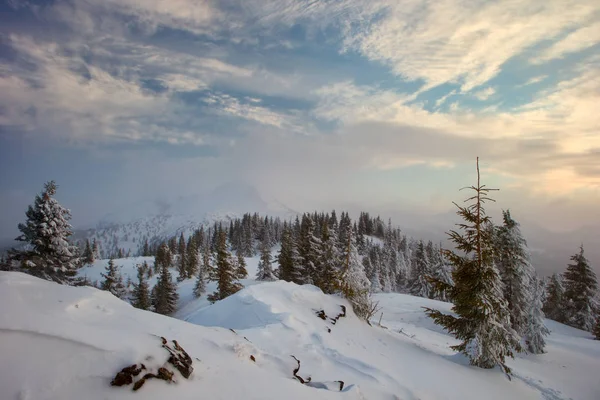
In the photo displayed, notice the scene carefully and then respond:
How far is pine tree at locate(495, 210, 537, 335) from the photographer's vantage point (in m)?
24.8

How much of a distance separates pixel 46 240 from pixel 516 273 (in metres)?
36.5

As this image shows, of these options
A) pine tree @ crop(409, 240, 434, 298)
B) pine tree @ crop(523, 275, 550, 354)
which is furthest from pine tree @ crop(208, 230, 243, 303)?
pine tree @ crop(409, 240, 434, 298)

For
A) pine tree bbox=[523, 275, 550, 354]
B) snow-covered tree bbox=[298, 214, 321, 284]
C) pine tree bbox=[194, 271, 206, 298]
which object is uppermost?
snow-covered tree bbox=[298, 214, 321, 284]

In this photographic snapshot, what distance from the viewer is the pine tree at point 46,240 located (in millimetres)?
20969

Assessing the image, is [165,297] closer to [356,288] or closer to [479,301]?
[356,288]

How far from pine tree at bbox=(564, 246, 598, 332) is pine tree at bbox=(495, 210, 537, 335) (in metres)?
17.9

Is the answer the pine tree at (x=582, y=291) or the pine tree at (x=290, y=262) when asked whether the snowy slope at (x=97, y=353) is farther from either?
the pine tree at (x=582, y=291)

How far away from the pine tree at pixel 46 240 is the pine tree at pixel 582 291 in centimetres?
5266

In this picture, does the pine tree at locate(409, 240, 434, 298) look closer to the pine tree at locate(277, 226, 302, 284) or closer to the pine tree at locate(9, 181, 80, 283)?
the pine tree at locate(277, 226, 302, 284)

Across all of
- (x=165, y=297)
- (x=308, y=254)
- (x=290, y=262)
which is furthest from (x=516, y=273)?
(x=165, y=297)

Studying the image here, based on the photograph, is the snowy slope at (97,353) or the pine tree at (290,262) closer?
the snowy slope at (97,353)

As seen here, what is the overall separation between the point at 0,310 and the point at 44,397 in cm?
214

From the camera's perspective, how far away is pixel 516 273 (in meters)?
24.7

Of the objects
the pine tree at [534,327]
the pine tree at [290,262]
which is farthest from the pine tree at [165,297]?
the pine tree at [534,327]
